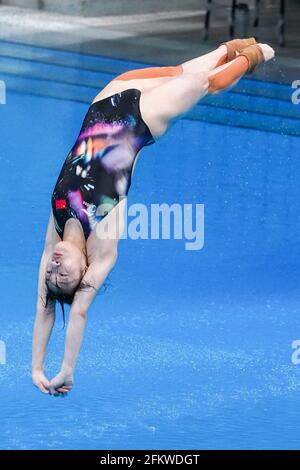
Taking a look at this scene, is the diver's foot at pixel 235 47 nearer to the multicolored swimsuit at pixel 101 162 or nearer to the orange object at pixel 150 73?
the orange object at pixel 150 73

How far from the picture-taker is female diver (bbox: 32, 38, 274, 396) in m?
5.25

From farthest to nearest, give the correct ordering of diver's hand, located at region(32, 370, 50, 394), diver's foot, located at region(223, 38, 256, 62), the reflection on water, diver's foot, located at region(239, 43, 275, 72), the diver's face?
1. diver's foot, located at region(223, 38, 256, 62)
2. diver's foot, located at region(239, 43, 275, 72)
3. the reflection on water
4. diver's hand, located at region(32, 370, 50, 394)
5. the diver's face

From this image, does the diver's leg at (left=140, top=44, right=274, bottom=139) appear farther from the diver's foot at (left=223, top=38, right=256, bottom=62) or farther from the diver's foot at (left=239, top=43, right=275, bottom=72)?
the diver's foot at (left=223, top=38, right=256, bottom=62)

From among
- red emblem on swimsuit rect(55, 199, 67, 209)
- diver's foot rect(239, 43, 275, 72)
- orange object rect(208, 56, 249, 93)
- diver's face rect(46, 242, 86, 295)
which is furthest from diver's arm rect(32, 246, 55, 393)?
diver's foot rect(239, 43, 275, 72)

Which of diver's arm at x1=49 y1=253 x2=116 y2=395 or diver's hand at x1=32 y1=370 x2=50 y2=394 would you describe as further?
diver's hand at x1=32 y1=370 x2=50 y2=394

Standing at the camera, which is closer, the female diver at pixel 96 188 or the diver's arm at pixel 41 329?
the female diver at pixel 96 188

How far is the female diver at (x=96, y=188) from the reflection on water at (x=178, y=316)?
619mm

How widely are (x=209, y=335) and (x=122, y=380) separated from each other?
0.68 m

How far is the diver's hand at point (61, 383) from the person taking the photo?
207 inches

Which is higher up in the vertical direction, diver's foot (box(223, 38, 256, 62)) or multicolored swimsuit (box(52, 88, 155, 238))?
diver's foot (box(223, 38, 256, 62))

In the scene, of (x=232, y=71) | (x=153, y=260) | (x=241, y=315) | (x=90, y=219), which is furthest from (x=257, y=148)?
(x=90, y=219)

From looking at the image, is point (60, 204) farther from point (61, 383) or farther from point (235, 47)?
point (235, 47)

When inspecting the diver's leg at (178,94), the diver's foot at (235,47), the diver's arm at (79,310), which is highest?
the diver's foot at (235,47)

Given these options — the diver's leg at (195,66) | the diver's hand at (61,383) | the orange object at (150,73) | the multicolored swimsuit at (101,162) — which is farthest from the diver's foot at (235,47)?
the diver's hand at (61,383)
